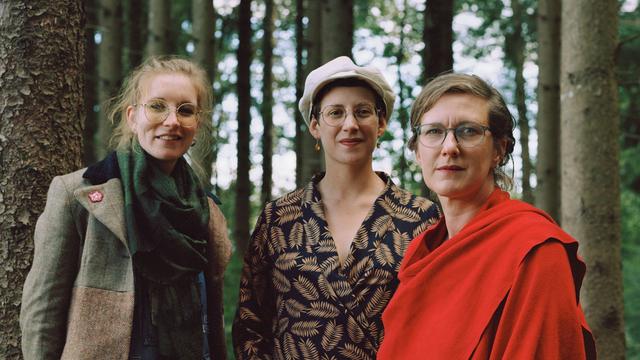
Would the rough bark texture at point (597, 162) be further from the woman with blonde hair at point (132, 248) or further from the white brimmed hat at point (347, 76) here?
the woman with blonde hair at point (132, 248)

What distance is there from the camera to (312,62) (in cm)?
1042

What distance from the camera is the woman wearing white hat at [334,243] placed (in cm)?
281

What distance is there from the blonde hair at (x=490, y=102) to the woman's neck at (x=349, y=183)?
70 cm

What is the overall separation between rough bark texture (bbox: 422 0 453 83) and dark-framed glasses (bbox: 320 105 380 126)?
322 cm

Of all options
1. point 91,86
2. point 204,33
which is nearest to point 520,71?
point 204,33

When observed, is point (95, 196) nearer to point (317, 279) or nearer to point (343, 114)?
point (317, 279)

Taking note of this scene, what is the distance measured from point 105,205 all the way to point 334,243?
1.02m

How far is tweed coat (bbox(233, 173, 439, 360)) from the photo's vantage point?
9.16 ft

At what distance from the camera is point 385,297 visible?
2.80 meters

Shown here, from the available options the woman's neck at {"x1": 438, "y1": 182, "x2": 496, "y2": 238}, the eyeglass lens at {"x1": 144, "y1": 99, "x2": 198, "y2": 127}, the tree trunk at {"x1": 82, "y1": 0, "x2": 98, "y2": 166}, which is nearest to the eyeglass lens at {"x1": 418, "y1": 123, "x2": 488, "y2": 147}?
the woman's neck at {"x1": 438, "y1": 182, "x2": 496, "y2": 238}

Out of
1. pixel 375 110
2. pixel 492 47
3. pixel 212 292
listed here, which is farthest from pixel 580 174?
pixel 492 47

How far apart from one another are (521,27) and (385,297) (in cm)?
1100

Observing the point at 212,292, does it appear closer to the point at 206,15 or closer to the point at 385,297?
the point at 385,297

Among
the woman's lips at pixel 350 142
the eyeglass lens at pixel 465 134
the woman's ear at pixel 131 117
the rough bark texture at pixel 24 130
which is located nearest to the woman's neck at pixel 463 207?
the eyeglass lens at pixel 465 134
